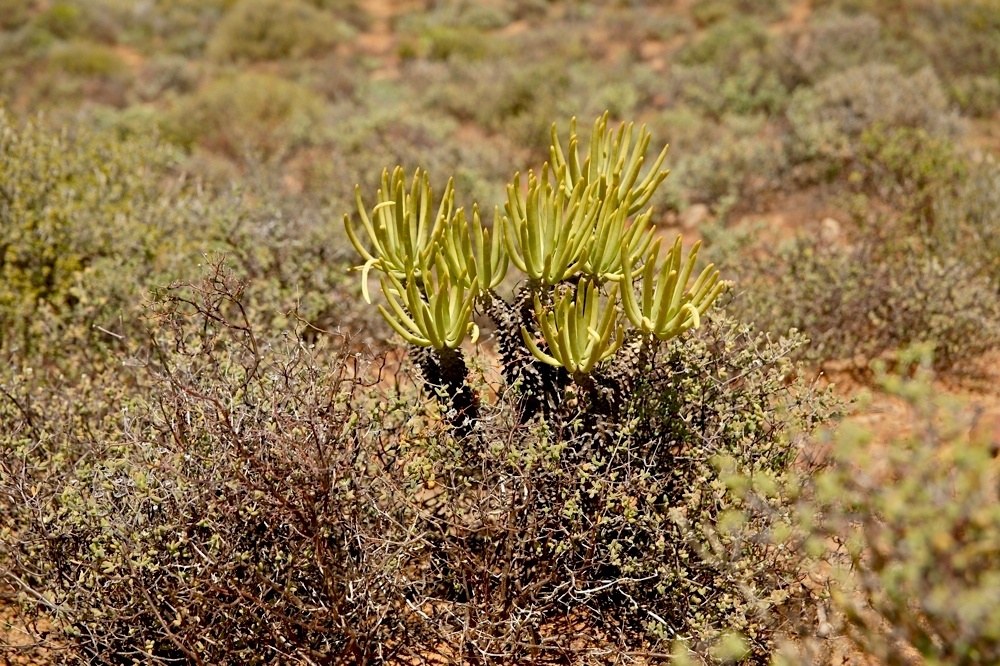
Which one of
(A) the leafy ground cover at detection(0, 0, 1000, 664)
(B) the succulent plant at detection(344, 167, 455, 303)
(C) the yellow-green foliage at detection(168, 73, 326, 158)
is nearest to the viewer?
(A) the leafy ground cover at detection(0, 0, 1000, 664)

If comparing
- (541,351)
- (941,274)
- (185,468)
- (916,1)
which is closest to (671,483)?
(541,351)

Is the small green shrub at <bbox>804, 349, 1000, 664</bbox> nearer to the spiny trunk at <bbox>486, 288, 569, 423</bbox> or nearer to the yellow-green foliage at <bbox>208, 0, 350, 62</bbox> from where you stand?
the spiny trunk at <bbox>486, 288, 569, 423</bbox>

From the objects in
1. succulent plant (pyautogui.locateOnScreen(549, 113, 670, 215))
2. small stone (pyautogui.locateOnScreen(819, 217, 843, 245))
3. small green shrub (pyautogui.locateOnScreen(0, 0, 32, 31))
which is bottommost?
small stone (pyautogui.locateOnScreen(819, 217, 843, 245))

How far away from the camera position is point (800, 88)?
838 centimetres

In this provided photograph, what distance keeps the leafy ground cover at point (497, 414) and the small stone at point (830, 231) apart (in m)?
0.04

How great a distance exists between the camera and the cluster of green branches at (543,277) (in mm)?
2521

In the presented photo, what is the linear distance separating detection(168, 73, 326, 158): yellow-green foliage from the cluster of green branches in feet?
18.6

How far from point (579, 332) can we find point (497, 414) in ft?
1.38

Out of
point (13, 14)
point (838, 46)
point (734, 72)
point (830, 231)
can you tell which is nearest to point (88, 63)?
point (13, 14)

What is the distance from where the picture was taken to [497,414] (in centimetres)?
267

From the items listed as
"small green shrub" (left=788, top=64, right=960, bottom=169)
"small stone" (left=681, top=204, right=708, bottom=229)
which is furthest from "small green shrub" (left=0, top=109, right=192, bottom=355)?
"small green shrub" (left=788, top=64, right=960, bottom=169)

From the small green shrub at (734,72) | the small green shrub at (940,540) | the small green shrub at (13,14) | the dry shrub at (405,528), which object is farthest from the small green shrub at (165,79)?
the small green shrub at (940,540)

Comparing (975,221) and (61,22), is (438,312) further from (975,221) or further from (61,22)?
(61,22)

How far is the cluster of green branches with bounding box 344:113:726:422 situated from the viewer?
2.52 meters
